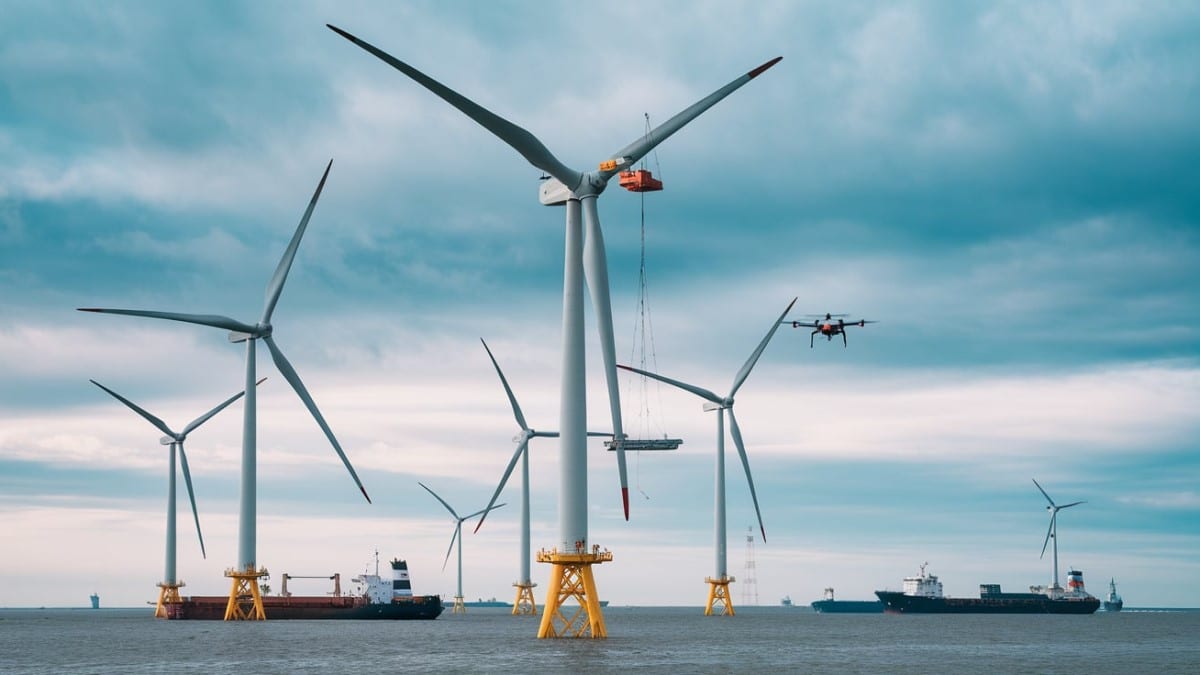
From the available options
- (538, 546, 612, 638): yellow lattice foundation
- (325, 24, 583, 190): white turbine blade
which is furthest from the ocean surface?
(325, 24, 583, 190): white turbine blade

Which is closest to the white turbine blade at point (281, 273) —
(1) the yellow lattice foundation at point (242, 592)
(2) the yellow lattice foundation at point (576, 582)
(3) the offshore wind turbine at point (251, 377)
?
(3) the offshore wind turbine at point (251, 377)

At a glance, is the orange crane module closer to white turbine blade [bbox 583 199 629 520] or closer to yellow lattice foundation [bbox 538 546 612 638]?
white turbine blade [bbox 583 199 629 520]

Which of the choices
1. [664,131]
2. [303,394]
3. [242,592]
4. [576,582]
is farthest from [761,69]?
[242,592]

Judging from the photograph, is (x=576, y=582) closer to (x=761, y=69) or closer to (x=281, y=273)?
(x=761, y=69)

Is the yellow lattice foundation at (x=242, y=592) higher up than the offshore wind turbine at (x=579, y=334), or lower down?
lower down

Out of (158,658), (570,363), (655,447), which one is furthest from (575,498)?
(655,447)

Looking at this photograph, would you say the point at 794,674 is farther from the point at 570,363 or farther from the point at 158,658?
the point at 158,658

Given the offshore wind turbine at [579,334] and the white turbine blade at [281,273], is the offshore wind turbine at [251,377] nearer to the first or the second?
the white turbine blade at [281,273]

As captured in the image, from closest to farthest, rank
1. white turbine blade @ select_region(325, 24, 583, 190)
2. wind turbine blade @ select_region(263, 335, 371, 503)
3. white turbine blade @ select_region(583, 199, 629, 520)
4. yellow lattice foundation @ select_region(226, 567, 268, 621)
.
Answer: white turbine blade @ select_region(325, 24, 583, 190)
white turbine blade @ select_region(583, 199, 629, 520)
wind turbine blade @ select_region(263, 335, 371, 503)
yellow lattice foundation @ select_region(226, 567, 268, 621)
